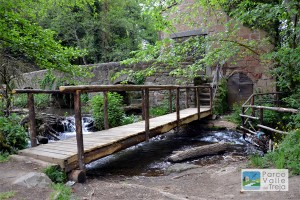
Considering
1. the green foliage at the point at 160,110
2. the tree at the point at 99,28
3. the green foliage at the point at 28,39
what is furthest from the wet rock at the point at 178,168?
the tree at the point at 99,28

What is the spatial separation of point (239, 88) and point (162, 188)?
8.44 metres

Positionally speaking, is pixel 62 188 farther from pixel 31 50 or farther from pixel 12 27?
pixel 12 27

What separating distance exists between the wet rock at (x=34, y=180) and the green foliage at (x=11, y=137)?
1.23 meters

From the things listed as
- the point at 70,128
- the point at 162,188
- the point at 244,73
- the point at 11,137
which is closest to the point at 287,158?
the point at 162,188

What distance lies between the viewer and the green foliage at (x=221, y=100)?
33.1 feet

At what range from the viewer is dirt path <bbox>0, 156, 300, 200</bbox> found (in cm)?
292

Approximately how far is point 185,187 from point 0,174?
249cm

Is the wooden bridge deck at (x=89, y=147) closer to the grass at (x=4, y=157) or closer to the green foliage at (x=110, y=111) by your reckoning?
the grass at (x=4, y=157)

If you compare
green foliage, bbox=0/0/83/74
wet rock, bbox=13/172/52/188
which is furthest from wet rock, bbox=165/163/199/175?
green foliage, bbox=0/0/83/74

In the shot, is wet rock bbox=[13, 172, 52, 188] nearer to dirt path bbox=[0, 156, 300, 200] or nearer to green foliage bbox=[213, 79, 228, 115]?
dirt path bbox=[0, 156, 300, 200]

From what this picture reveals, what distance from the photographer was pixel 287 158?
388 centimetres

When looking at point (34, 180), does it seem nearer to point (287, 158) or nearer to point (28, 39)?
point (28, 39)

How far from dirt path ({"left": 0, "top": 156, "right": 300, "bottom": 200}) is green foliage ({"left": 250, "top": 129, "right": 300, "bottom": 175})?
0.93 ft

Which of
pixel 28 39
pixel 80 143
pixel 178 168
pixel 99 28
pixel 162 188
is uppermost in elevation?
pixel 99 28
